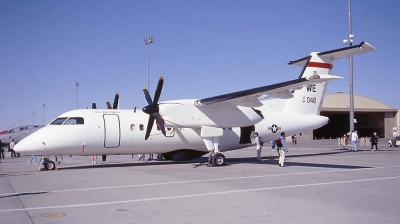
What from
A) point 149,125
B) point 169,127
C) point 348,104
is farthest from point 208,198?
point 348,104

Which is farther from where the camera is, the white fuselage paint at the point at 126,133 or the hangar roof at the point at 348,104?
the hangar roof at the point at 348,104

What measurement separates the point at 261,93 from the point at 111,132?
755 cm

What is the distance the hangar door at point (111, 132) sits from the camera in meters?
18.8

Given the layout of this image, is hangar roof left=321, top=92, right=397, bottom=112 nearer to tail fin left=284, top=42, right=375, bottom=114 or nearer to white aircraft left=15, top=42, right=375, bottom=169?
tail fin left=284, top=42, right=375, bottom=114

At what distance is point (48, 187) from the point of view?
12.5 meters

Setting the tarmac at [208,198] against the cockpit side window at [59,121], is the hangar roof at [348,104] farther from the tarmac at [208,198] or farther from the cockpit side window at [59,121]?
the tarmac at [208,198]

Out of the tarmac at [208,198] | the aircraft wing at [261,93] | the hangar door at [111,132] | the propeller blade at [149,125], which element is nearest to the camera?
the tarmac at [208,198]

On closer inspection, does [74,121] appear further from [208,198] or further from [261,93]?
[208,198]

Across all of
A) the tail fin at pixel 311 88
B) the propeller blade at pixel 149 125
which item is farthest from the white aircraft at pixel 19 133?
the tail fin at pixel 311 88

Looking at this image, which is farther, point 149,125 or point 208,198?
point 149,125

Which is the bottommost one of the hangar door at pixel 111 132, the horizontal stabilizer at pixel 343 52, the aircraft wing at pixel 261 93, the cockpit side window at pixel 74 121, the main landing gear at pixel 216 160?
the main landing gear at pixel 216 160

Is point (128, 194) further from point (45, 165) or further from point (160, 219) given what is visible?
point (45, 165)

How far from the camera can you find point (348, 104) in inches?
2844

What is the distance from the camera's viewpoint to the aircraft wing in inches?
615
